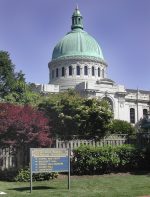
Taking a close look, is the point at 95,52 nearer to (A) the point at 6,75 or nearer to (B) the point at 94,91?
(B) the point at 94,91

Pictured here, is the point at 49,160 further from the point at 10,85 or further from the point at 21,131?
the point at 10,85

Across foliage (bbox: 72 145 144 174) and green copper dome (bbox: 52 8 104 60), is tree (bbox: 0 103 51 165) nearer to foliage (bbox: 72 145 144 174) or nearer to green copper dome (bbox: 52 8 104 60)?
foliage (bbox: 72 145 144 174)

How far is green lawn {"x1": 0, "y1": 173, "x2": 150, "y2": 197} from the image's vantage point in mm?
15562

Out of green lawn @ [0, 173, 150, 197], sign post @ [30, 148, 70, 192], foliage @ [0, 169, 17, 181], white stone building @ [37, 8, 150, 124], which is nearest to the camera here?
green lawn @ [0, 173, 150, 197]

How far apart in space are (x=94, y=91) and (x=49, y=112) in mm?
40259

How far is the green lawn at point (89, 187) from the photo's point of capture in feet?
51.1

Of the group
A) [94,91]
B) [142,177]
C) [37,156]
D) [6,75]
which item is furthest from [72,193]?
[94,91]

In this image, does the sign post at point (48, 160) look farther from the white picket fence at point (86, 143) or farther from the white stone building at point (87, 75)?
the white stone building at point (87, 75)

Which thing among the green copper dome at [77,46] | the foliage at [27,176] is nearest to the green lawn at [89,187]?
the foliage at [27,176]

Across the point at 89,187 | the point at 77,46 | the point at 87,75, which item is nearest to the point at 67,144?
the point at 89,187

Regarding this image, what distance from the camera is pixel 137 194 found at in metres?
15.4

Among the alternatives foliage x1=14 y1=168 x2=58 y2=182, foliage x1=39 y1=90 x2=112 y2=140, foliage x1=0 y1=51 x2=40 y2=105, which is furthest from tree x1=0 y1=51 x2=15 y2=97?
foliage x1=14 y1=168 x2=58 y2=182

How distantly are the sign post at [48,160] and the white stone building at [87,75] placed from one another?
6541 centimetres

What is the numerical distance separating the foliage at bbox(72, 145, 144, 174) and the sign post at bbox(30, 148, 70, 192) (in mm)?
4337
